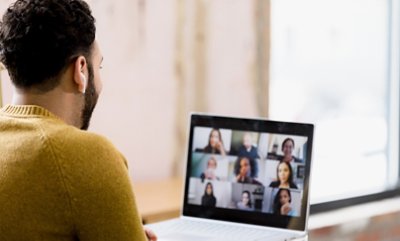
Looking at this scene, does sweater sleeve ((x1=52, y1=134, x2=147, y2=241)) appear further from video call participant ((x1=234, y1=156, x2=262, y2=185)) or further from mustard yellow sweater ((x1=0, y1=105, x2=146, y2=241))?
video call participant ((x1=234, y1=156, x2=262, y2=185))

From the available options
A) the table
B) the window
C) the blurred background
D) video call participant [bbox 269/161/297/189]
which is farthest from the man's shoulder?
the window

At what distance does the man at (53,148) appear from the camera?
1.12 meters

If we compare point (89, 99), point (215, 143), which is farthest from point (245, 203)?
point (89, 99)

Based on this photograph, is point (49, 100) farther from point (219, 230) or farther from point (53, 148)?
point (219, 230)

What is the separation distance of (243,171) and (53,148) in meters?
0.63

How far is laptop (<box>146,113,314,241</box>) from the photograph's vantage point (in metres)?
1.58

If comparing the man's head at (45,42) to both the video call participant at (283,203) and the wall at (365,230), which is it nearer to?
the video call participant at (283,203)

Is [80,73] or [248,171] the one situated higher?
[80,73]

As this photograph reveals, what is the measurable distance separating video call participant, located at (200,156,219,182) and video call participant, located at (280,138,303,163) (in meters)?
0.17

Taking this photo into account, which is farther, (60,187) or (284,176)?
(284,176)

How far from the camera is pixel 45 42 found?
3.81 ft

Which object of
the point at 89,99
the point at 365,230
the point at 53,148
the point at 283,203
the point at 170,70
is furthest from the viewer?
the point at 365,230

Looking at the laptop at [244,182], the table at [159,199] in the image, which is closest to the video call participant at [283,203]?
the laptop at [244,182]

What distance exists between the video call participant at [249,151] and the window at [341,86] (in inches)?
36.4
